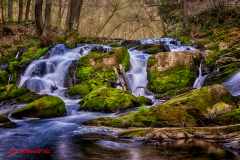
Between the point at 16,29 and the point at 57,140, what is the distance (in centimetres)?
1903

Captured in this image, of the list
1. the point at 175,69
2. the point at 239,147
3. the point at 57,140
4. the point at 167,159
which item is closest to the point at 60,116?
the point at 57,140

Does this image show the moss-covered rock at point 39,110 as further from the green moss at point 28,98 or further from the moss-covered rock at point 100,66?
the moss-covered rock at point 100,66

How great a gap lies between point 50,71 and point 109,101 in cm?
719

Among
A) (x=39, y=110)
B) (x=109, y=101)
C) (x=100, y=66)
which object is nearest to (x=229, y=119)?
(x=109, y=101)

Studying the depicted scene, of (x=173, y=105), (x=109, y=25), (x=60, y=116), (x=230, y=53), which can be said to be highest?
(x=109, y=25)

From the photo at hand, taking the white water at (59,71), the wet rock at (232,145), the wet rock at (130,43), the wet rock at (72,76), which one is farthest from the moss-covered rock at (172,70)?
the wet rock at (232,145)

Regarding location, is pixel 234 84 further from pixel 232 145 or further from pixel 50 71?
pixel 50 71

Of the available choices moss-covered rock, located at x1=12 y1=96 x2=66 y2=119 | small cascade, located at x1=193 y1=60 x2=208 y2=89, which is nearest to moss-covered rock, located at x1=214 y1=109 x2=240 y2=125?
moss-covered rock, located at x1=12 y1=96 x2=66 y2=119

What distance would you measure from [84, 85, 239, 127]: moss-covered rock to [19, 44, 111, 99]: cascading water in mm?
6379

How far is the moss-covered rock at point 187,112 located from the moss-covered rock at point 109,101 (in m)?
1.82

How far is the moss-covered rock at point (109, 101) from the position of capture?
25.7 ft

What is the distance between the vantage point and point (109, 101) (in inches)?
314

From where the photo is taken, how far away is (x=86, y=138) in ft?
16.4

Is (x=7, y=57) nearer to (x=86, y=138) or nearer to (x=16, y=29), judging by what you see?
(x=16, y=29)
